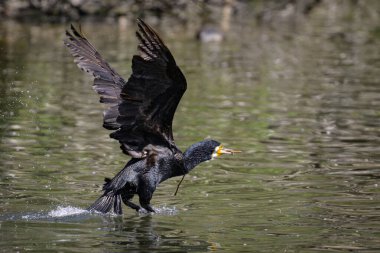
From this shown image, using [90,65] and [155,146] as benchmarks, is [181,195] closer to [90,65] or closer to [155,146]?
[155,146]

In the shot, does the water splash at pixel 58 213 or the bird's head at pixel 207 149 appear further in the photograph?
the bird's head at pixel 207 149

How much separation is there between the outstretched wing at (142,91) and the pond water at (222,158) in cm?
77

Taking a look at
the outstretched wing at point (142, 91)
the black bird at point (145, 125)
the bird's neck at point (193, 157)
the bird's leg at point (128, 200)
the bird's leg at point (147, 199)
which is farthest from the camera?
the bird's neck at point (193, 157)

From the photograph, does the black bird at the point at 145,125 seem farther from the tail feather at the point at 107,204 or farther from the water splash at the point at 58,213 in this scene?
the water splash at the point at 58,213

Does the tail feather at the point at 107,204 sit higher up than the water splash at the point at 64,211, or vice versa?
the tail feather at the point at 107,204

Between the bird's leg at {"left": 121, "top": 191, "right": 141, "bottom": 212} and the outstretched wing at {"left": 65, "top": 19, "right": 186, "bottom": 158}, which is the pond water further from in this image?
the outstretched wing at {"left": 65, "top": 19, "right": 186, "bottom": 158}

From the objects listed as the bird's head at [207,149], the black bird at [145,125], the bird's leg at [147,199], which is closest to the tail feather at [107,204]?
the black bird at [145,125]

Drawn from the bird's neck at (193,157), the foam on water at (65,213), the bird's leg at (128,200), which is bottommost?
the foam on water at (65,213)

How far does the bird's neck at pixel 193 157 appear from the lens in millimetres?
9586

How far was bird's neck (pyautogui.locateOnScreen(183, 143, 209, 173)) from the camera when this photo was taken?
377 inches

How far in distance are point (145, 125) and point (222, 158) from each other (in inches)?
125

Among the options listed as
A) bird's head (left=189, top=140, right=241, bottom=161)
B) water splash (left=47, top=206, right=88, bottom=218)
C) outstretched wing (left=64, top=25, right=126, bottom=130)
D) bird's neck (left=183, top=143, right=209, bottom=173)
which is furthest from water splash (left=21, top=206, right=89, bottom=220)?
bird's head (left=189, top=140, right=241, bottom=161)

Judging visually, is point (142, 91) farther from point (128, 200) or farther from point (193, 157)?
point (128, 200)

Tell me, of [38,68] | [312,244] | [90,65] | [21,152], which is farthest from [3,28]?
[312,244]
